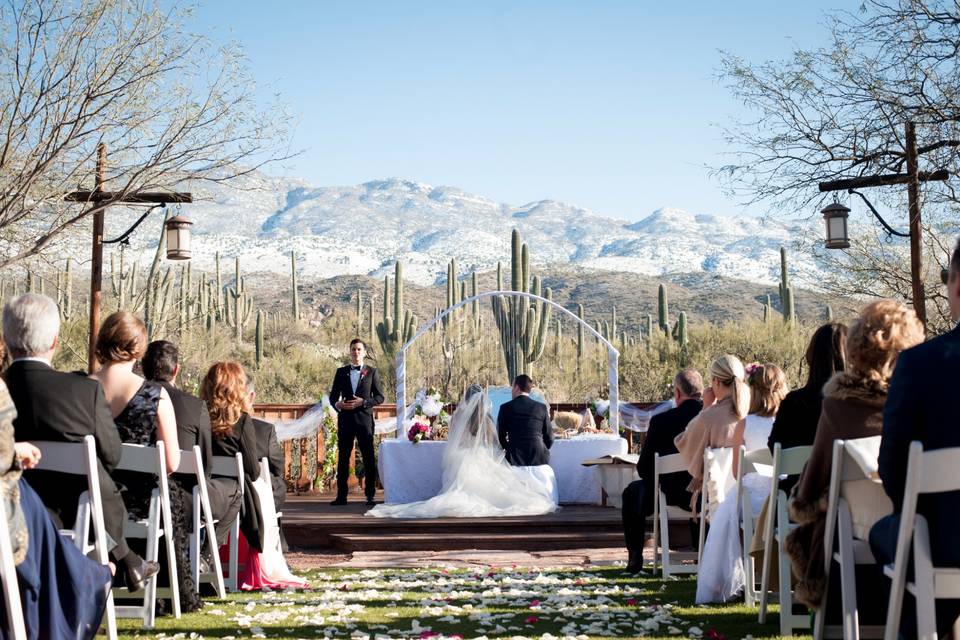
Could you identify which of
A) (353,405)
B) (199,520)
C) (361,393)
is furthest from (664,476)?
(361,393)

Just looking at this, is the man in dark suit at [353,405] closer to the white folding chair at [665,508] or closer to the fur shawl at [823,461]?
the white folding chair at [665,508]

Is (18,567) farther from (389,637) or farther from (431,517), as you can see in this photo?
(431,517)

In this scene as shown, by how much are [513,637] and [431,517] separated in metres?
6.09

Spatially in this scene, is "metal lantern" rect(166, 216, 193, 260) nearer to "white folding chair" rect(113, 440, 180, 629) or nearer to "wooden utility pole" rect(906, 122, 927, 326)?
"white folding chair" rect(113, 440, 180, 629)

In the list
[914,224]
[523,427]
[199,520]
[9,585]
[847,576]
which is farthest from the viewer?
[523,427]

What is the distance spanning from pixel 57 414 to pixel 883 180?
7.54m

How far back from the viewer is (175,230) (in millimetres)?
11352

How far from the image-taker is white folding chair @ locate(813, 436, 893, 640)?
12.6ft

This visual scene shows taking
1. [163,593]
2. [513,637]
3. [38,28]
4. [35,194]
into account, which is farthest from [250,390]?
[38,28]

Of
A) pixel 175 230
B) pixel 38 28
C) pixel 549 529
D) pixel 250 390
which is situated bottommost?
pixel 549 529

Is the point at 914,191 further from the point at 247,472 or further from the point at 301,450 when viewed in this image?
the point at 301,450

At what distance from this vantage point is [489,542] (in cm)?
1004

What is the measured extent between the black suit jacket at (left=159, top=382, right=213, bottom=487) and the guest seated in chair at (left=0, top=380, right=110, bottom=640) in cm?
209

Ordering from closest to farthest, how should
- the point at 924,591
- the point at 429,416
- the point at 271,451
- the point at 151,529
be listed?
the point at 924,591
the point at 151,529
the point at 271,451
the point at 429,416
